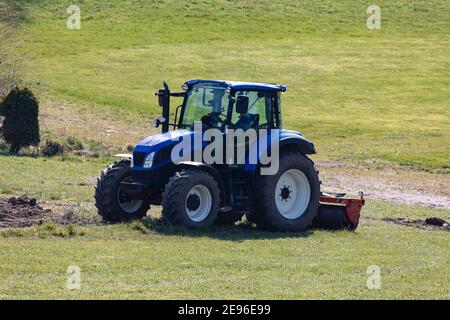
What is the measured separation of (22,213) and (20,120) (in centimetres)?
1354

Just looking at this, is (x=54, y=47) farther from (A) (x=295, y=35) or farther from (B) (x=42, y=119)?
(B) (x=42, y=119)

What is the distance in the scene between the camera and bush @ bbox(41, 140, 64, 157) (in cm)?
3345

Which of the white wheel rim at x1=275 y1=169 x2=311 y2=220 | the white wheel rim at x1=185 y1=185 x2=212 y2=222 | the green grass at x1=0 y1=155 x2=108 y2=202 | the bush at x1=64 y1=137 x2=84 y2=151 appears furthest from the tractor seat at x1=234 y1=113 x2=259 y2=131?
the bush at x1=64 y1=137 x2=84 y2=151

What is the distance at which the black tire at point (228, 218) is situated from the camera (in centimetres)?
2069

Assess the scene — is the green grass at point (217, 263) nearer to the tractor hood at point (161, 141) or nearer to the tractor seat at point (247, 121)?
the tractor hood at point (161, 141)

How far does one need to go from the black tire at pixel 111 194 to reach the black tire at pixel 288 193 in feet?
7.68

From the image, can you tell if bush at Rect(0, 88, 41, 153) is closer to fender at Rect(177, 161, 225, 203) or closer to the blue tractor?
the blue tractor

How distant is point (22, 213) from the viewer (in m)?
20.5

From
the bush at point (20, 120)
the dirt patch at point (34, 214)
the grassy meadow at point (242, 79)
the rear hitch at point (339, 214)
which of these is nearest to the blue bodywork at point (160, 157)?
the grassy meadow at point (242, 79)

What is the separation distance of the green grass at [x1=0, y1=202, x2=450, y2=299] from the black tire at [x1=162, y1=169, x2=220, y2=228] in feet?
0.85

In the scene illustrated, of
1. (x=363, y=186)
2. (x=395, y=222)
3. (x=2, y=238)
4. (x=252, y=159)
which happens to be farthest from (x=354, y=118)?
(x=2, y=238)

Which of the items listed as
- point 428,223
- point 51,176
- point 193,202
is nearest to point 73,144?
point 51,176

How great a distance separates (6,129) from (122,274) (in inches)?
753

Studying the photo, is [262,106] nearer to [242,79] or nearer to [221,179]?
[221,179]
